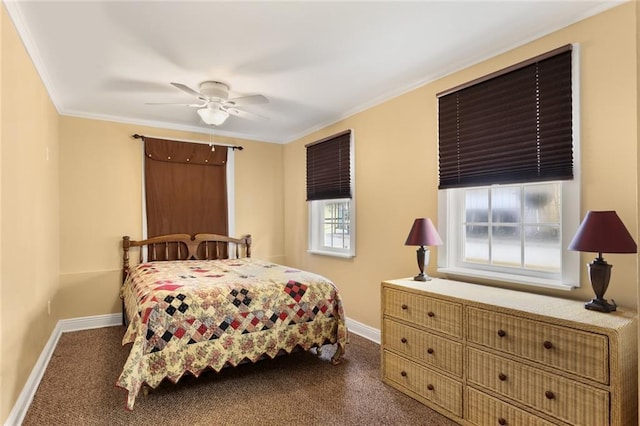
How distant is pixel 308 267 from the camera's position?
4.92 m

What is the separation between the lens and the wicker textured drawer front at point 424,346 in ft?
7.37

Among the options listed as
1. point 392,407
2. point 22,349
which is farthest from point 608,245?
point 22,349

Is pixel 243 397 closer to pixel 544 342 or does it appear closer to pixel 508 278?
pixel 544 342

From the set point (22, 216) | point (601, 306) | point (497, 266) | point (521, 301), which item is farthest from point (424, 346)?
point (22, 216)

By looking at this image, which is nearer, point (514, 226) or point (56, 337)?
point (514, 226)

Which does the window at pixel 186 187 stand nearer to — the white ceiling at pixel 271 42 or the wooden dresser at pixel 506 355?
the white ceiling at pixel 271 42

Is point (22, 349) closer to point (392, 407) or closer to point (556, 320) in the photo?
point (392, 407)

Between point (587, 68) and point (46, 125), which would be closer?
point (587, 68)

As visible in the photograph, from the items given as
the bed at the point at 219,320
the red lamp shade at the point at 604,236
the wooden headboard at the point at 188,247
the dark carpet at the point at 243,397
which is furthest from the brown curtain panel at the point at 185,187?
the red lamp shade at the point at 604,236

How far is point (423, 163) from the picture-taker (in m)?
3.15

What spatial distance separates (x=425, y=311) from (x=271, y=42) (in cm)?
217

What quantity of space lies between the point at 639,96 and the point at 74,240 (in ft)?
16.0

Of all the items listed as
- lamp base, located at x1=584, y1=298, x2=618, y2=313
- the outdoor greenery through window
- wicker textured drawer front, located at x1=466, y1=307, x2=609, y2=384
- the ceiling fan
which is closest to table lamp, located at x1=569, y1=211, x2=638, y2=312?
lamp base, located at x1=584, y1=298, x2=618, y2=313

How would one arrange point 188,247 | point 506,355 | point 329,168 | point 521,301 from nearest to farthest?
point 506,355 → point 521,301 → point 329,168 → point 188,247
